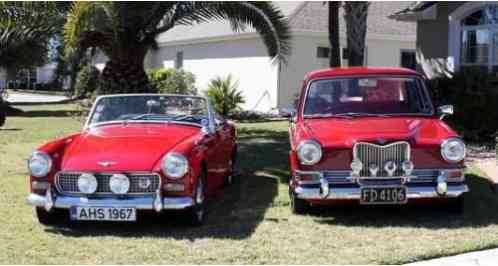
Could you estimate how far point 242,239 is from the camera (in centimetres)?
604

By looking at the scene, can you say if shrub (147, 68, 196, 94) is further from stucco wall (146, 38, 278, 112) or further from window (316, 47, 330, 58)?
window (316, 47, 330, 58)

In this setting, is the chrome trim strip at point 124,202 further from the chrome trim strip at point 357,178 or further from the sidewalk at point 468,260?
the sidewalk at point 468,260

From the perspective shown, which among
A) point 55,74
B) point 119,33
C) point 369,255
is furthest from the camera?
point 55,74

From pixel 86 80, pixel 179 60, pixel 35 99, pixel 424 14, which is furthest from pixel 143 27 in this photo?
pixel 35 99

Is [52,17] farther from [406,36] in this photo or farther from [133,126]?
[406,36]

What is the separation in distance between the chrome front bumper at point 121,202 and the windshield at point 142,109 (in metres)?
1.52

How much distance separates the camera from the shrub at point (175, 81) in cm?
2408

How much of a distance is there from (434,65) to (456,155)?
9374 mm

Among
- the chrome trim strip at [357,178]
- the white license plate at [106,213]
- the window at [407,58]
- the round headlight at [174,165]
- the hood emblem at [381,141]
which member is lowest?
the white license plate at [106,213]

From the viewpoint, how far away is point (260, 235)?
20.3 ft

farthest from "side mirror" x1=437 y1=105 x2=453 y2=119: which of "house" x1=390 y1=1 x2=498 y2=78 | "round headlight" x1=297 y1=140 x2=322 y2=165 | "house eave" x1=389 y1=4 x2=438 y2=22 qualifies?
"house eave" x1=389 y1=4 x2=438 y2=22

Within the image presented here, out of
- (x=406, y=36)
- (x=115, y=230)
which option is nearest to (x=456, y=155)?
(x=115, y=230)

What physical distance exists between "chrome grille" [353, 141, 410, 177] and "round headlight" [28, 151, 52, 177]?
2993 millimetres

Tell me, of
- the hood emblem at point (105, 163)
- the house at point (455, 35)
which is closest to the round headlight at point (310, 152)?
the hood emblem at point (105, 163)
